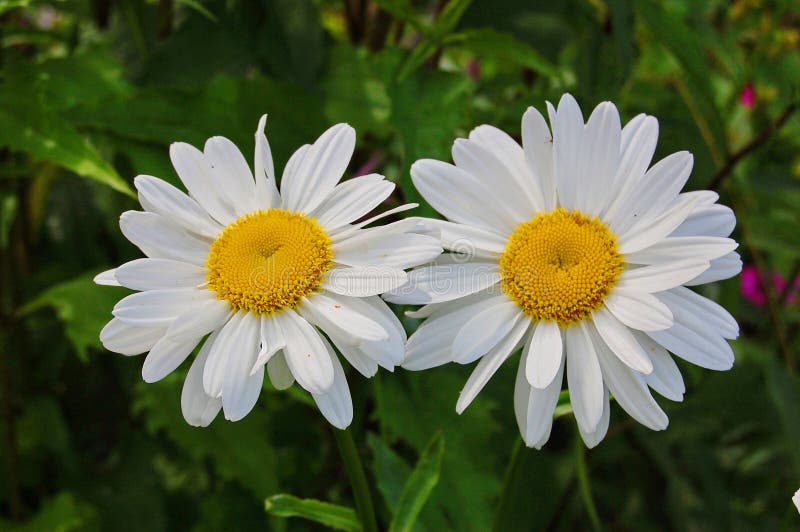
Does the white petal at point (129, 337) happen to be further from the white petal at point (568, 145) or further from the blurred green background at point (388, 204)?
the white petal at point (568, 145)

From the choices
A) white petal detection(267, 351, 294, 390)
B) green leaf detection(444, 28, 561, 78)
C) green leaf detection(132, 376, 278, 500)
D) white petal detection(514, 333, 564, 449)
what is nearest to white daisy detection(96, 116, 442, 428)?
white petal detection(267, 351, 294, 390)

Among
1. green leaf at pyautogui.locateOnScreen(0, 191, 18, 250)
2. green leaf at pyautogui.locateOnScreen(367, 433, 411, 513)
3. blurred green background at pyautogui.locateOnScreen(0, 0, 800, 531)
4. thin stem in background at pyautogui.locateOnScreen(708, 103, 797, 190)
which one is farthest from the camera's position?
green leaf at pyautogui.locateOnScreen(0, 191, 18, 250)

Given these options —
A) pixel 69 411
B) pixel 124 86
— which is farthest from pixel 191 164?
pixel 69 411

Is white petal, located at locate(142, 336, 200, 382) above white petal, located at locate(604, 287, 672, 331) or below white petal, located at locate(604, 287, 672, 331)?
above

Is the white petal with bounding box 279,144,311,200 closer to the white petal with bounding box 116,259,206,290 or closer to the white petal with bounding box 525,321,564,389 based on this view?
the white petal with bounding box 116,259,206,290

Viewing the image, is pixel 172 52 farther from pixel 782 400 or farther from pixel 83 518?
pixel 782 400

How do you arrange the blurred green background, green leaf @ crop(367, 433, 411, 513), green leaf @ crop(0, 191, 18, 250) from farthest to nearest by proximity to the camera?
green leaf @ crop(0, 191, 18, 250), the blurred green background, green leaf @ crop(367, 433, 411, 513)

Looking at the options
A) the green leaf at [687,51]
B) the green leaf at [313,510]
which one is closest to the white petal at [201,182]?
the green leaf at [313,510]
